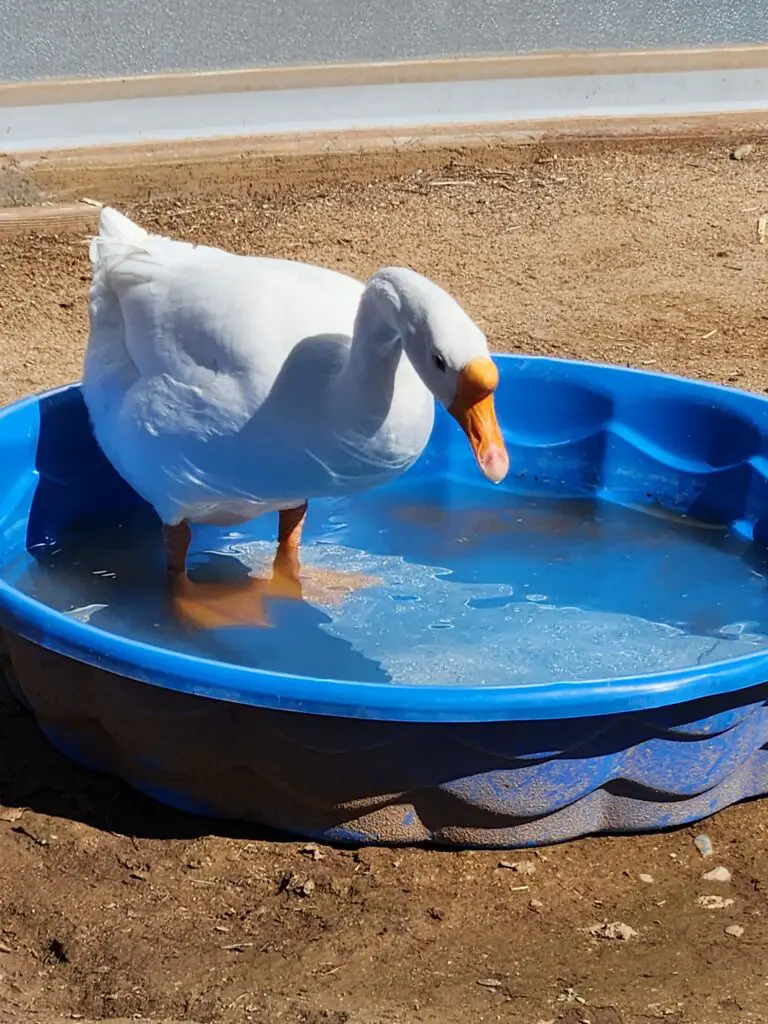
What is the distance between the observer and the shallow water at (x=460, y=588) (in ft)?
9.37

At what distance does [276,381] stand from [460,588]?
0.87 meters

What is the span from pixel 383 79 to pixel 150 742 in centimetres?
458

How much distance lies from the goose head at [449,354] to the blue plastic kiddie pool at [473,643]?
0.44 metres

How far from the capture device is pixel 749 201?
17.6 ft

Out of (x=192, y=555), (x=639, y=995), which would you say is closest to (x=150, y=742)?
(x=639, y=995)

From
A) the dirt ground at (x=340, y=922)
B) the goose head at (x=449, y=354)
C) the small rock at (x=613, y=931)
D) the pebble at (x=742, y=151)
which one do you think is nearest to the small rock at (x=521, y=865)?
the dirt ground at (x=340, y=922)

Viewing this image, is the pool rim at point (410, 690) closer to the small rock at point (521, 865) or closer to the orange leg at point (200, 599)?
the small rock at point (521, 865)

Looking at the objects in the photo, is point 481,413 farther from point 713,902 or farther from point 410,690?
point 713,902

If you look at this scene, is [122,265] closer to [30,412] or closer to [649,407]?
[30,412]

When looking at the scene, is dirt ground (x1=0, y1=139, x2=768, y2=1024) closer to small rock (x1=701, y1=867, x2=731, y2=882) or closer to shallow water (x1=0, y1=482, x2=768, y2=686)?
small rock (x1=701, y1=867, x2=731, y2=882)

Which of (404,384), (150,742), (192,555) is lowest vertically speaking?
(192,555)

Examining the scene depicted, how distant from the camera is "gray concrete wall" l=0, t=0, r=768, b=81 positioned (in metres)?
6.39

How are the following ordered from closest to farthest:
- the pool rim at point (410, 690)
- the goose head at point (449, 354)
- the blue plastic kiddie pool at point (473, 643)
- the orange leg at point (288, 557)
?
the pool rim at point (410, 690), the blue plastic kiddie pool at point (473, 643), the goose head at point (449, 354), the orange leg at point (288, 557)

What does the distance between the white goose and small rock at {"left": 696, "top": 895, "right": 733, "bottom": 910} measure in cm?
71
